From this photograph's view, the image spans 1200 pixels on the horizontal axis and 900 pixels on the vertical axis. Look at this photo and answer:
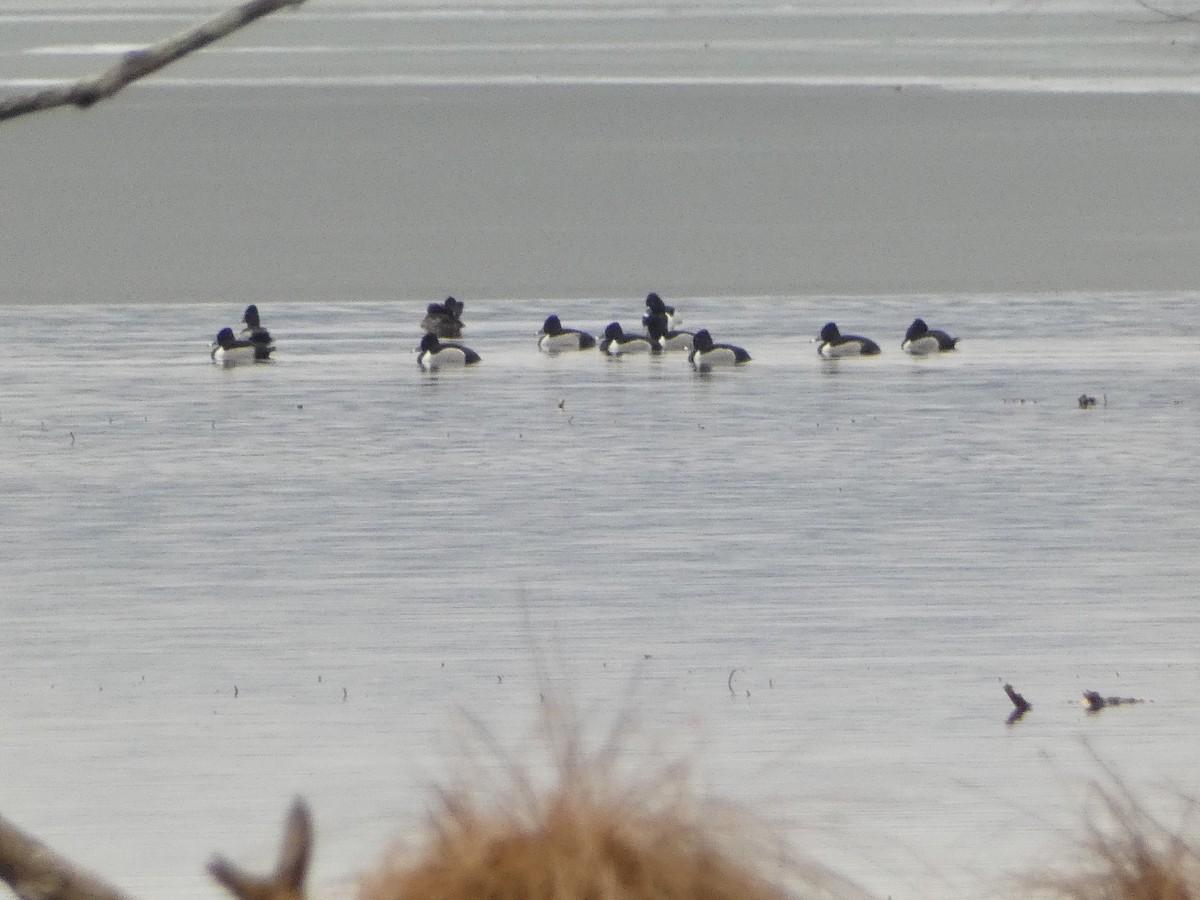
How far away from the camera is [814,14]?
96938mm

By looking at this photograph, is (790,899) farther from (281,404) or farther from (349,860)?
(281,404)

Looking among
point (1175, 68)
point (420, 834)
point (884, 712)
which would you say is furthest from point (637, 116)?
point (420, 834)

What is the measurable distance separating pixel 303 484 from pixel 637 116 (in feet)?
118

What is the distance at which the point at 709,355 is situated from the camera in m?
18.0

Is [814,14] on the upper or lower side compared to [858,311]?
upper

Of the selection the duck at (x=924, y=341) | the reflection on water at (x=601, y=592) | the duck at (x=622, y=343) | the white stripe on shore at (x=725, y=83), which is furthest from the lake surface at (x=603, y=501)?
the white stripe on shore at (x=725, y=83)

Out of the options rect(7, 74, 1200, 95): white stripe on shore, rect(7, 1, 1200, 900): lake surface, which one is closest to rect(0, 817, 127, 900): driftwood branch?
rect(7, 1, 1200, 900): lake surface

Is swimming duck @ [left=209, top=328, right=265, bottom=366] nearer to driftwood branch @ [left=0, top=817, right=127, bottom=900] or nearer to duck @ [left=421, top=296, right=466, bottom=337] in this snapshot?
duck @ [left=421, top=296, right=466, bottom=337]

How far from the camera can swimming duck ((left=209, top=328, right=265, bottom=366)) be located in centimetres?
1847

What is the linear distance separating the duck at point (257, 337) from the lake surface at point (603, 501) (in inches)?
15.3

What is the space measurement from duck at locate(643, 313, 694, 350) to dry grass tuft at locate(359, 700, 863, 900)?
56.2ft

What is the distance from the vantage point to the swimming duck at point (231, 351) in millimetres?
18469

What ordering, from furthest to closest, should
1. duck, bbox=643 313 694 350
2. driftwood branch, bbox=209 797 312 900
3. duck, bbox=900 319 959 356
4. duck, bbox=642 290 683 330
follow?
duck, bbox=642 290 683 330 < duck, bbox=643 313 694 350 < duck, bbox=900 319 959 356 < driftwood branch, bbox=209 797 312 900

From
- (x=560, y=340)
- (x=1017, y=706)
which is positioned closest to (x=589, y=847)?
(x=1017, y=706)
